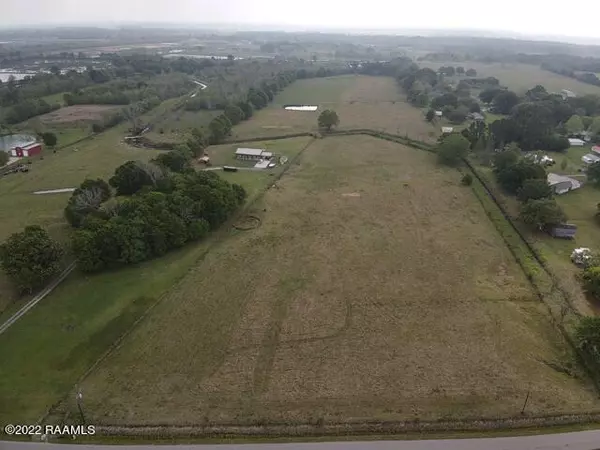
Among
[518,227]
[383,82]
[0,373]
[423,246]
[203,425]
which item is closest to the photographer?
[203,425]

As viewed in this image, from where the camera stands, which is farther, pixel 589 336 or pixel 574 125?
pixel 574 125

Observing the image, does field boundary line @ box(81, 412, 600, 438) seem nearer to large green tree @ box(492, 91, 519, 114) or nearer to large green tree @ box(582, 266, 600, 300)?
large green tree @ box(582, 266, 600, 300)

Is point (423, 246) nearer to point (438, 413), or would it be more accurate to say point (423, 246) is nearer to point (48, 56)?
point (438, 413)

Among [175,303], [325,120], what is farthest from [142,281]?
[325,120]

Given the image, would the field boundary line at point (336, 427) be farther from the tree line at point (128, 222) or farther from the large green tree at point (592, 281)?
the tree line at point (128, 222)

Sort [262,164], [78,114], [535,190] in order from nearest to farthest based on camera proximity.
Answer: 1. [535,190]
2. [262,164]
3. [78,114]

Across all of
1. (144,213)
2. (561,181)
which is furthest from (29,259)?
(561,181)

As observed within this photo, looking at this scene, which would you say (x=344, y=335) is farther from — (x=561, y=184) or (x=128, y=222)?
(x=561, y=184)
